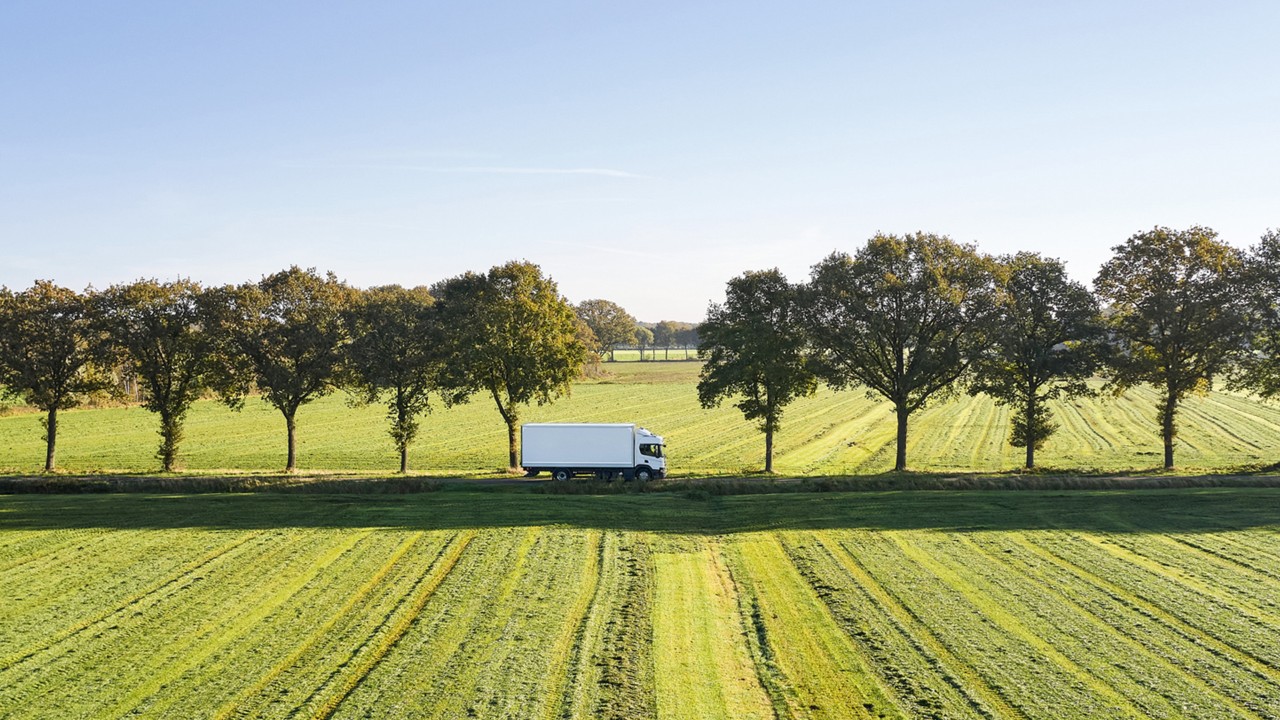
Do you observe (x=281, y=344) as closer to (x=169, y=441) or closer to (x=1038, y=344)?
(x=169, y=441)

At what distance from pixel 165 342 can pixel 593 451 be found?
26672 millimetres

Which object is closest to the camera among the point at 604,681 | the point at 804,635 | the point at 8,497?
the point at 604,681

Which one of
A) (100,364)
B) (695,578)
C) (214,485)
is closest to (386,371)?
(214,485)

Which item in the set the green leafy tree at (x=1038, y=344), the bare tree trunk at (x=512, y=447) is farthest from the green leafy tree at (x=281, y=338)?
the green leafy tree at (x=1038, y=344)

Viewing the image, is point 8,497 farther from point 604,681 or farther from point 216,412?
point 216,412

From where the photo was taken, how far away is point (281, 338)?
2000 inches

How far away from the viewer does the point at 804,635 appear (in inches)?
749

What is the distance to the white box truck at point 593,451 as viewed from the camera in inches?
1854

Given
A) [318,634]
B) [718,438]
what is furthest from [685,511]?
[718,438]

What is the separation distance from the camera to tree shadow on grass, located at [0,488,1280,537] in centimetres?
3189

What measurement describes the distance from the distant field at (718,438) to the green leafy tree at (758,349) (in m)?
4.52

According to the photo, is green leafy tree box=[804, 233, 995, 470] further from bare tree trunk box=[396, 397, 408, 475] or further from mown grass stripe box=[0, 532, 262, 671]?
mown grass stripe box=[0, 532, 262, 671]

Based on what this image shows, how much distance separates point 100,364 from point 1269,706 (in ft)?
188

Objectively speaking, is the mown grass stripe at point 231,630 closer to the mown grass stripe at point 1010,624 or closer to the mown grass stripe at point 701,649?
the mown grass stripe at point 701,649
